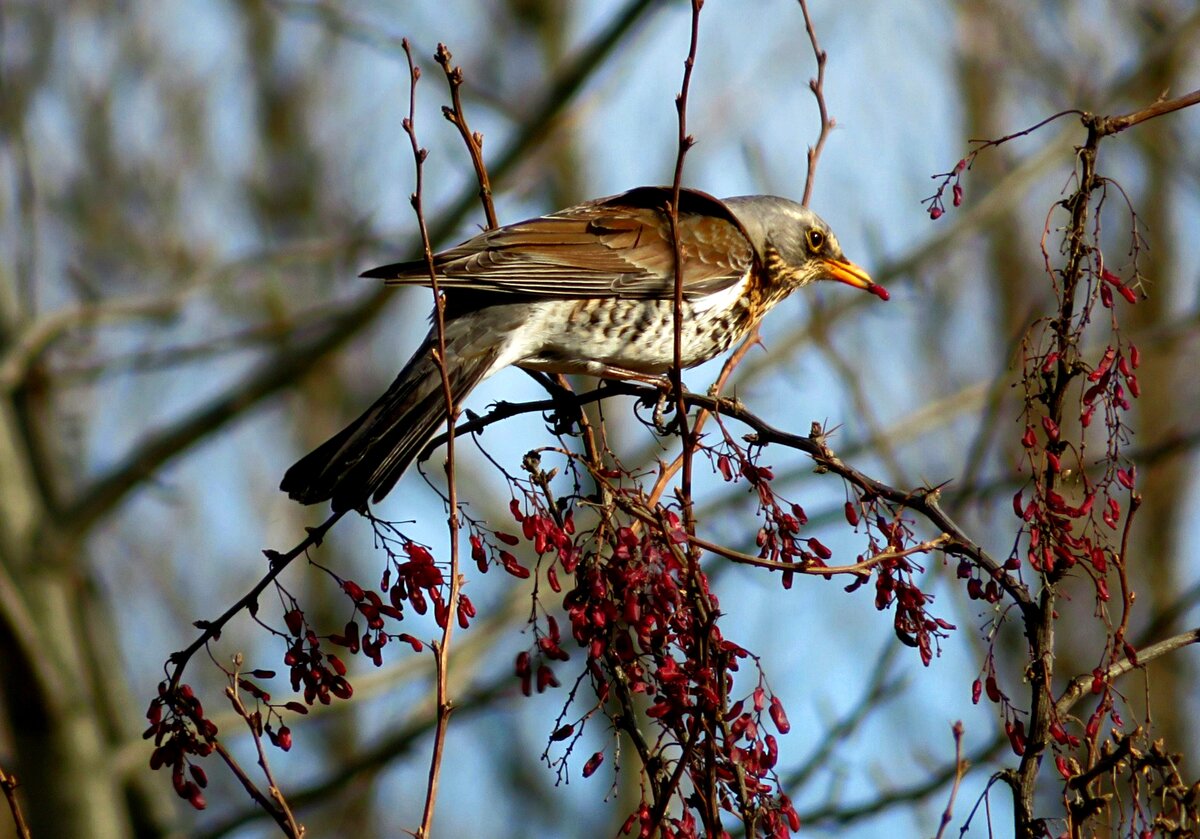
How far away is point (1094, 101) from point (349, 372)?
7719 mm

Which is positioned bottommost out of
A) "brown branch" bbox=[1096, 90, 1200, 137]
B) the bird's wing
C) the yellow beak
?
"brown branch" bbox=[1096, 90, 1200, 137]

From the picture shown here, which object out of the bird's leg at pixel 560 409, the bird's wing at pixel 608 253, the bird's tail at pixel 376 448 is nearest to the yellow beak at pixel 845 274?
the bird's wing at pixel 608 253

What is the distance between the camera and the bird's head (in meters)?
4.70

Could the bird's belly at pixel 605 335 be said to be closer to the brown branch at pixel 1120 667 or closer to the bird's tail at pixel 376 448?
the bird's tail at pixel 376 448

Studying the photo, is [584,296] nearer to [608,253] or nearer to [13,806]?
[608,253]

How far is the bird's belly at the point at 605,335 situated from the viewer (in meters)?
3.93

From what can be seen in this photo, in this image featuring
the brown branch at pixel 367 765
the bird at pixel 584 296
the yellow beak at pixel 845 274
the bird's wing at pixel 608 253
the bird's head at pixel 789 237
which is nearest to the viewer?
the bird at pixel 584 296

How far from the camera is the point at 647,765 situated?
2.25 meters

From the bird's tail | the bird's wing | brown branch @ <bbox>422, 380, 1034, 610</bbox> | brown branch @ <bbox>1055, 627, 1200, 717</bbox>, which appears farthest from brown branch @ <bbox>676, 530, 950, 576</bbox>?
the bird's wing

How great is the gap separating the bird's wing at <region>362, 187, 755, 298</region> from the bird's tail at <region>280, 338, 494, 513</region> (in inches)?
16.4

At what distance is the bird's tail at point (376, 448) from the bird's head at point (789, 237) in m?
1.70

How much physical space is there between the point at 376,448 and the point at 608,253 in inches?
56.6

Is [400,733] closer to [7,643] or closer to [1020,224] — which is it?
[7,643]

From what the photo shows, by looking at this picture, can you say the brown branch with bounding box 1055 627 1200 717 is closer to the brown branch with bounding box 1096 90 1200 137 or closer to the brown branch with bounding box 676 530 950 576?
the brown branch with bounding box 676 530 950 576
